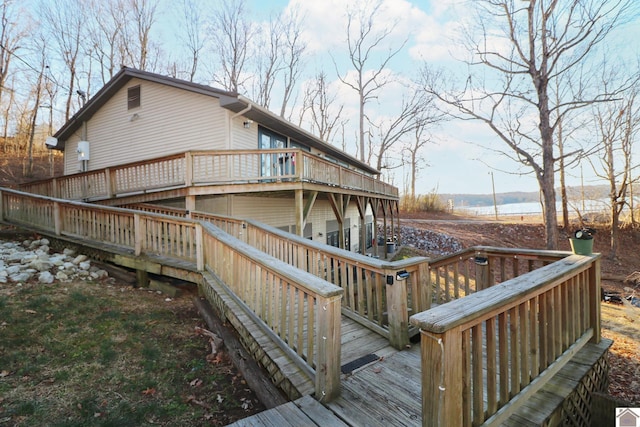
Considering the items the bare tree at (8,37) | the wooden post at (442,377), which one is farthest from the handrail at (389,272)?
the bare tree at (8,37)

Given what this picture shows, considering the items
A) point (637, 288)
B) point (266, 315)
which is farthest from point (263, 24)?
point (637, 288)

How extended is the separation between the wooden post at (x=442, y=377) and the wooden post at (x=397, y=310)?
1591 mm

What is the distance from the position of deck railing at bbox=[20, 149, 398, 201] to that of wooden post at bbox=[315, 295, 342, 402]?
611cm

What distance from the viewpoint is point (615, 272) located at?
51.0ft

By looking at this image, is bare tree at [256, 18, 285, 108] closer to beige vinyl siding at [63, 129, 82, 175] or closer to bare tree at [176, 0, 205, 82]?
bare tree at [176, 0, 205, 82]

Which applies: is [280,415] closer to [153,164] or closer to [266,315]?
[266,315]

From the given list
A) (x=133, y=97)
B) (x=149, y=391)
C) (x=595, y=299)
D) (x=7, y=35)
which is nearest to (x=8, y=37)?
(x=7, y=35)

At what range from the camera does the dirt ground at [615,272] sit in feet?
14.7

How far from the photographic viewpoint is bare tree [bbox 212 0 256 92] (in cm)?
2222

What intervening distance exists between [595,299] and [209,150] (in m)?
7.80

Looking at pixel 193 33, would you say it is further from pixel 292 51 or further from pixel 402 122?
pixel 402 122

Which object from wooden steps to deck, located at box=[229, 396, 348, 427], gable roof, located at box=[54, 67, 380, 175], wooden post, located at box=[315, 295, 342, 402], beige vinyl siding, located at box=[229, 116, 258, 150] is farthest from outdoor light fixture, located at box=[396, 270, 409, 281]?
beige vinyl siding, located at box=[229, 116, 258, 150]

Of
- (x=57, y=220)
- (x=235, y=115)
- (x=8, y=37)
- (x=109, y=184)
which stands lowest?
(x=57, y=220)

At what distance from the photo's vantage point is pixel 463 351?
1683 mm
